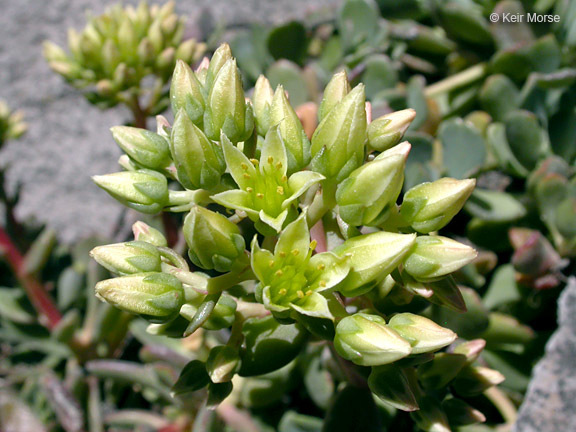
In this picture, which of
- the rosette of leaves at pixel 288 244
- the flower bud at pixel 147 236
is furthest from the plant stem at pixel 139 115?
the flower bud at pixel 147 236

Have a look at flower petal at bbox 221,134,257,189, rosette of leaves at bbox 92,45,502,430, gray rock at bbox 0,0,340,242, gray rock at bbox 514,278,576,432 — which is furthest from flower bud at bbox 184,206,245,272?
gray rock at bbox 0,0,340,242

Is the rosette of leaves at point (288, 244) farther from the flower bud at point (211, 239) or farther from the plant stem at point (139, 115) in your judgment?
the plant stem at point (139, 115)

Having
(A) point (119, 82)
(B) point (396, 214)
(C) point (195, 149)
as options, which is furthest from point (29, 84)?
(B) point (396, 214)

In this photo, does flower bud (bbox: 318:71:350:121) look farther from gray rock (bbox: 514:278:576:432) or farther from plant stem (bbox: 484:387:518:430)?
plant stem (bbox: 484:387:518:430)

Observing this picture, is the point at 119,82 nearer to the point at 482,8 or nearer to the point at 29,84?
the point at 29,84

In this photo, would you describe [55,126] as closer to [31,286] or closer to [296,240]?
[31,286]

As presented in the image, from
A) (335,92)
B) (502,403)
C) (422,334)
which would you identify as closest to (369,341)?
(422,334)
